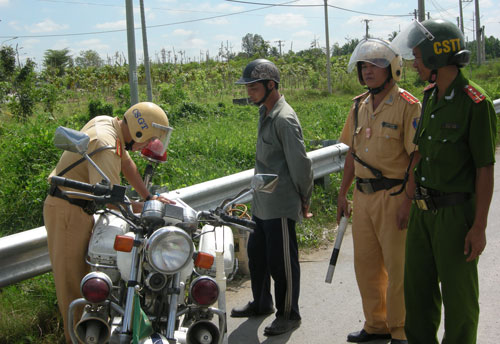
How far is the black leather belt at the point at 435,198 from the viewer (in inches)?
116

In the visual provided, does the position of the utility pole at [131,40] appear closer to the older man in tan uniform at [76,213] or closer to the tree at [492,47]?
the older man in tan uniform at [76,213]

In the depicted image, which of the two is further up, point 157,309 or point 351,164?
point 351,164

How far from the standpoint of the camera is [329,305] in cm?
432

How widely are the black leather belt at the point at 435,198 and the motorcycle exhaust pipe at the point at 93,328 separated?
1.91 m

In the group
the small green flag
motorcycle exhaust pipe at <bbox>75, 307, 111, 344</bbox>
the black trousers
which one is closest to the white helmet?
the black trousers

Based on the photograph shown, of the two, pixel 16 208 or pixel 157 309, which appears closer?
pixel 157 309

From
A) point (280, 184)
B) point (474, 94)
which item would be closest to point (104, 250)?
point (280, 184)

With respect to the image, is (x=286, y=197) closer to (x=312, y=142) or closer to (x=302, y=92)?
(x=312, y=142)

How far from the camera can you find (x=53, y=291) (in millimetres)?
Answer: 4039

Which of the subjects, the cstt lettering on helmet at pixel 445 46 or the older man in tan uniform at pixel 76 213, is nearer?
the cstt lettering on helmet at pixel 445 46

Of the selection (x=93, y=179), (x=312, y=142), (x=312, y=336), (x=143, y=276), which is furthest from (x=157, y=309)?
(x=312, y=142)

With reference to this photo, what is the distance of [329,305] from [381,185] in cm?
123

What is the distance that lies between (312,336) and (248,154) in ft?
14.1

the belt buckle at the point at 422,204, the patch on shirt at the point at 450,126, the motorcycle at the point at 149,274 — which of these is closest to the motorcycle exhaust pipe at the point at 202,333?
the motorcycle at the point at 149,274
